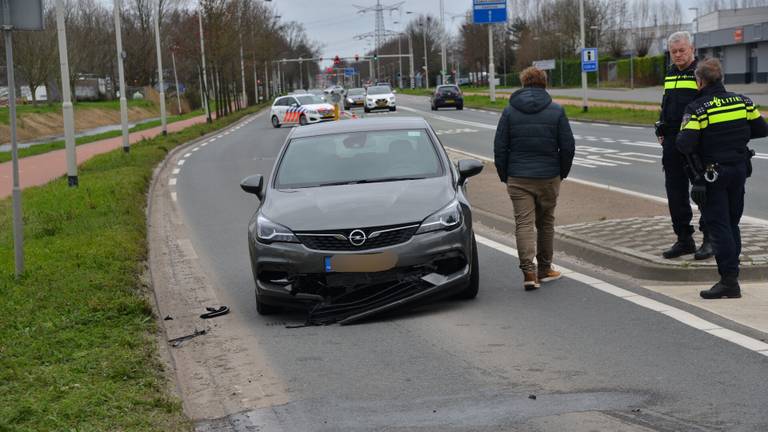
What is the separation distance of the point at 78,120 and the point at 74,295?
6203cm

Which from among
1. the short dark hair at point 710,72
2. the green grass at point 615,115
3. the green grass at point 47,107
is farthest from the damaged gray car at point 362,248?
the green grass at point 47,107

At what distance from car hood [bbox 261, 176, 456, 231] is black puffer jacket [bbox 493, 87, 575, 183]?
2.01 ft

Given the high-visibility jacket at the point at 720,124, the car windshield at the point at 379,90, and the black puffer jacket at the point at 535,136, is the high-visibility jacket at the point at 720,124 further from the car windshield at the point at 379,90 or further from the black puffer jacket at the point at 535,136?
the car windshield at the point at 379,90

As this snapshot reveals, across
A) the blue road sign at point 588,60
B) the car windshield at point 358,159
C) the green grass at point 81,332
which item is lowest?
the green grass at point 81,332

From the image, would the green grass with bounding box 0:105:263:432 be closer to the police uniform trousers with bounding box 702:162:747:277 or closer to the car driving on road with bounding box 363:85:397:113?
the police uniform trousers with bounding box 702:162:747:277

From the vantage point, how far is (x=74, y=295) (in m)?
8.28

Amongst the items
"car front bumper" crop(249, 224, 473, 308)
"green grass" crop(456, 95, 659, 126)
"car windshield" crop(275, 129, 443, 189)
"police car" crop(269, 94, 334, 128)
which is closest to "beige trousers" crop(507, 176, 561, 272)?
"car windshield" crop(275, 129, 443, 189)

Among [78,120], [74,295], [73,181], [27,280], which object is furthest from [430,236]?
[78,120]

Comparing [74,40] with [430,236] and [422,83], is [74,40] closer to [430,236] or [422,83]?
[430,236]

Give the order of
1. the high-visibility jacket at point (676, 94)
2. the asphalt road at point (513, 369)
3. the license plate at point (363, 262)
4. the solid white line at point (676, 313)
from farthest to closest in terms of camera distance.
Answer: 1. the high-visibility jacket at point (676, 94)
2. the license plate at point (363, 262)
3. the solid white line at point (676, 313)
4. the asphalt road at point (513, 369)

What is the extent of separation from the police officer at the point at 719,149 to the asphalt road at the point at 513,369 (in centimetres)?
81

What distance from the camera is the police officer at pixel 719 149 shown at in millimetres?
7695

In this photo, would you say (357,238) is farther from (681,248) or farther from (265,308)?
(681,248)

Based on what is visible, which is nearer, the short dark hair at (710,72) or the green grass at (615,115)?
the short dark hair at (710,72)
